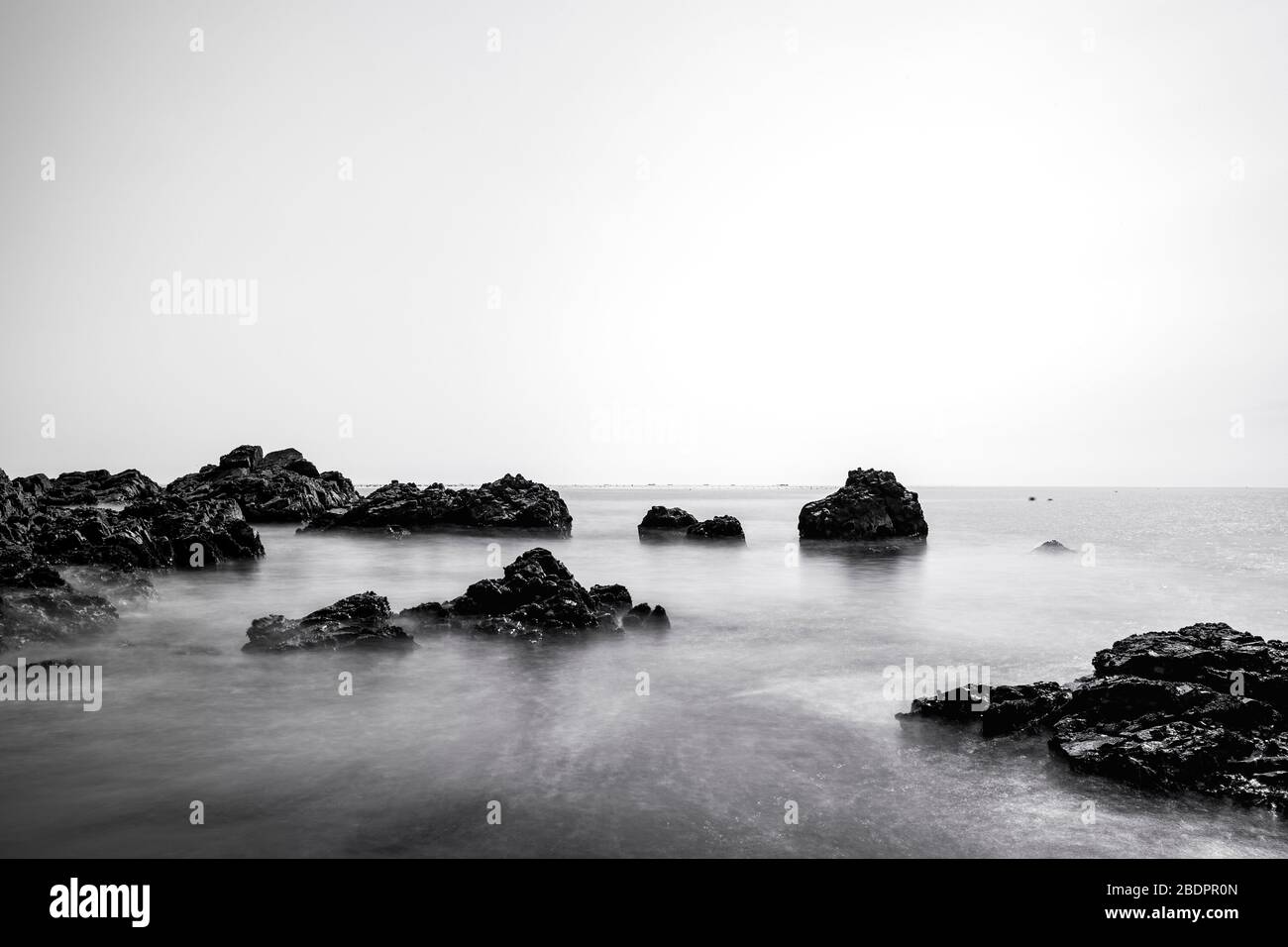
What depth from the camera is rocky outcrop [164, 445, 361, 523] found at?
58156 millimetres

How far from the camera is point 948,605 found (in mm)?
24688

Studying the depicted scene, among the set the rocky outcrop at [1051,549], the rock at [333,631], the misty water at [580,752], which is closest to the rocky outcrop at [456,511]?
the misty water at [580,752]

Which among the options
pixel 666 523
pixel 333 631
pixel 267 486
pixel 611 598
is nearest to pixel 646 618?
pixel 611 598

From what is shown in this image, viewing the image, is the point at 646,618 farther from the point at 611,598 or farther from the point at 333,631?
the point at 333,631

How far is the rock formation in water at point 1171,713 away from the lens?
8523mm

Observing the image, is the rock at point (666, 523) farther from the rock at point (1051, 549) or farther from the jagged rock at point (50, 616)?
the jagged rock at point (50, 616)

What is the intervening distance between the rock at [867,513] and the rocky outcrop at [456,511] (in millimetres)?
21410

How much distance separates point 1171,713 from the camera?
32.1 ft

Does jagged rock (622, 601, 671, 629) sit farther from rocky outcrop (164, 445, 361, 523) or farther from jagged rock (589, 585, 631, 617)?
rocky outcrop (164, 445, 361, 523)
